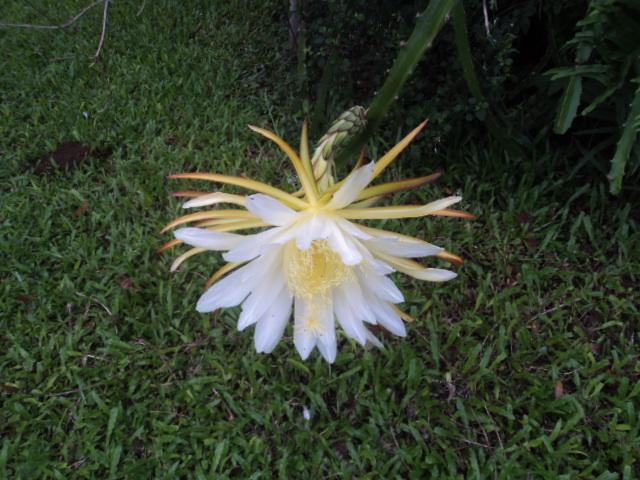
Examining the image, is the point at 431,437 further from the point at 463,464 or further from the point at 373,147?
the point at 373,147

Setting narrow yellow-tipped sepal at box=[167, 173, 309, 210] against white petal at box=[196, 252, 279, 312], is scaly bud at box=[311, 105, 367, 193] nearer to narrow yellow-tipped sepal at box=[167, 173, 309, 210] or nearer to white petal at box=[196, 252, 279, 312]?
narrow yellow-tipped sepal at box=[167, 173, 309, 210]

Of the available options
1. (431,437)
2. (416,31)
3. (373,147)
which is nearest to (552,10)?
(373,147)

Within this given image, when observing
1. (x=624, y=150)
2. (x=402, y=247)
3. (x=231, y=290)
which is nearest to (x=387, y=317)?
(x=402, y=247)

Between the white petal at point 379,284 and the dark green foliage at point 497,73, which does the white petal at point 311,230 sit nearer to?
the white petal at point 379,284

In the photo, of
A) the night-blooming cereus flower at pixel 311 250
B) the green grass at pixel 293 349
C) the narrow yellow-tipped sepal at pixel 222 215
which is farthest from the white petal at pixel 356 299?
the green grass at pixel 293 349

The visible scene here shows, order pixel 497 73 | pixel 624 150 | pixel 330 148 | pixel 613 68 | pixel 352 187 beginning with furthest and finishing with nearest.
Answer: pixel 497 73
pixel 613 68
pixel 624 150
pixel 330 148
pixel 352 187

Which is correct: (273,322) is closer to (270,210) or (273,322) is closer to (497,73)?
(270,210)
